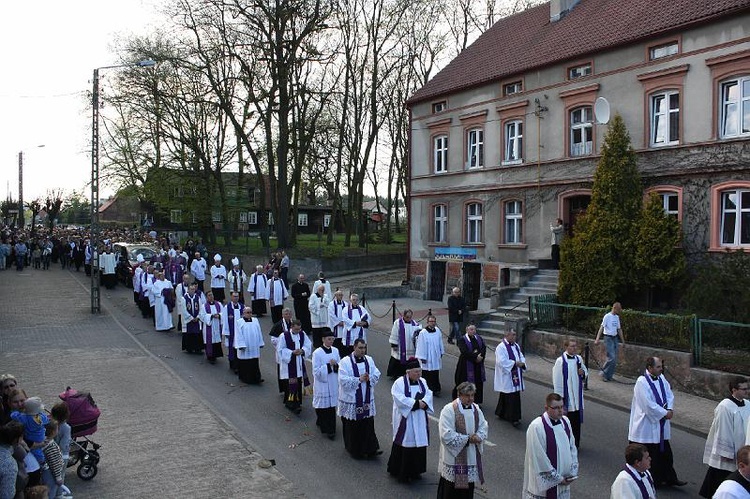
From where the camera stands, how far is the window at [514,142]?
25891mm

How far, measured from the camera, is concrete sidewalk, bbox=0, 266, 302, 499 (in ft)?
29.5

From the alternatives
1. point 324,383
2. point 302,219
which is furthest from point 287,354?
point 302,219

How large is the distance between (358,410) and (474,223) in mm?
18711

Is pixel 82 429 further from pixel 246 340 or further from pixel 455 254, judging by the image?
pixel 455 254

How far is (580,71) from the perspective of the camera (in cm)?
2348

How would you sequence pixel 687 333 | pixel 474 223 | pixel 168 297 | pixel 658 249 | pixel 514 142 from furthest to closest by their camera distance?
pixel 474 223 < pixel 514 142 < pixel 168 297 < pixel 658 249 < pixel 687 333

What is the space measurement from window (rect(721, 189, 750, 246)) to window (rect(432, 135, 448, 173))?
1226 cm

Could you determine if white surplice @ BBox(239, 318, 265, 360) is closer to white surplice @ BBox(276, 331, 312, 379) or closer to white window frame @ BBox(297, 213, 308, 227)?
white surplice @ BBox(276, 331, 312, 379)

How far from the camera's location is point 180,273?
1046 inches

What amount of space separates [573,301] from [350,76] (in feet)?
86.4

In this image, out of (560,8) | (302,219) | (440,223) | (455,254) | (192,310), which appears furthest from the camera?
(302,219)

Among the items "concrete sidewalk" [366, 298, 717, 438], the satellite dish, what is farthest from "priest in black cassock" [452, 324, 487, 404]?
the satellite dish

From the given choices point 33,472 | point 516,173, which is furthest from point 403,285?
point 33,472

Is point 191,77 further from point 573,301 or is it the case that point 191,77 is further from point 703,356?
point 703,356
